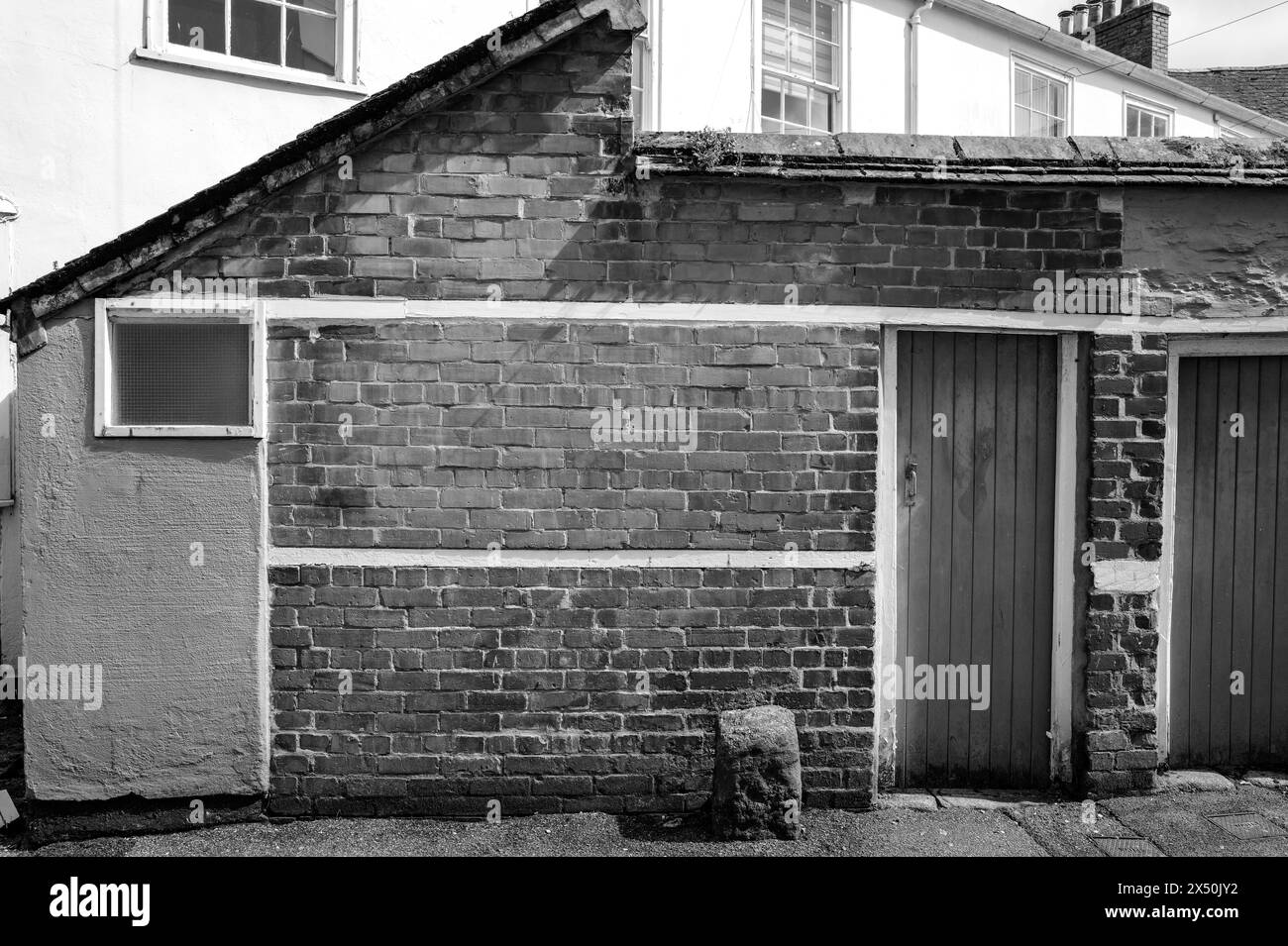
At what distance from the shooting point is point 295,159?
175 inches

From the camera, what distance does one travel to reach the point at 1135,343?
486 centimetres

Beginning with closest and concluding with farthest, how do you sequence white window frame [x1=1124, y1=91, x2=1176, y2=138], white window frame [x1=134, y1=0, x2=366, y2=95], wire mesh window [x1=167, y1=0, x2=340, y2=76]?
white window frame [x1=134, y1=0, x2=366, y2=95]
wire mesh window [x1=167, y1=0, x2=340, y2=76]
white window frame [x1=1124, y1=91, x2=1176, y2=138]

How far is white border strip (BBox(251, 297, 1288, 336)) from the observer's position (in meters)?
4.55

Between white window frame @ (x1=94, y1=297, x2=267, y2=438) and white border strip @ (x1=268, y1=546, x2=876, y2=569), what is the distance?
66cm

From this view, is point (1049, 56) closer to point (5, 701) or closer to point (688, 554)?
Answer: point (688, 554)

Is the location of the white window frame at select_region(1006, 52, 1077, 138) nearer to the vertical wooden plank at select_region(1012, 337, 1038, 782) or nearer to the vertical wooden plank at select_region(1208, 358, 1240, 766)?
the vertical wooden plank at select_region(1208, 358, 1240, 766)

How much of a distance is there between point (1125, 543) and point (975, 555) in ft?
2.50

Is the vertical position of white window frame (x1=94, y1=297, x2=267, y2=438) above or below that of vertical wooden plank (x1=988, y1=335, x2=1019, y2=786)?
above

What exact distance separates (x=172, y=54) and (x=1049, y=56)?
443 inches

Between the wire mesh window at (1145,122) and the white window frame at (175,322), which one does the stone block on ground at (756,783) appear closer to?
the white window frame at (175,322)

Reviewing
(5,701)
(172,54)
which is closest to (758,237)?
(172,54)

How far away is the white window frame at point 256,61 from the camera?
7137mm

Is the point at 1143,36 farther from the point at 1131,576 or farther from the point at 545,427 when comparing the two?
the point at 545,427

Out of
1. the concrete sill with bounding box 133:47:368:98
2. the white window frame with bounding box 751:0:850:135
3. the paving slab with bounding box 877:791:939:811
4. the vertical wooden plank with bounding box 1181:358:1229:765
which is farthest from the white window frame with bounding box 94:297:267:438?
the white window frame with bounding box 751:0:850:135
